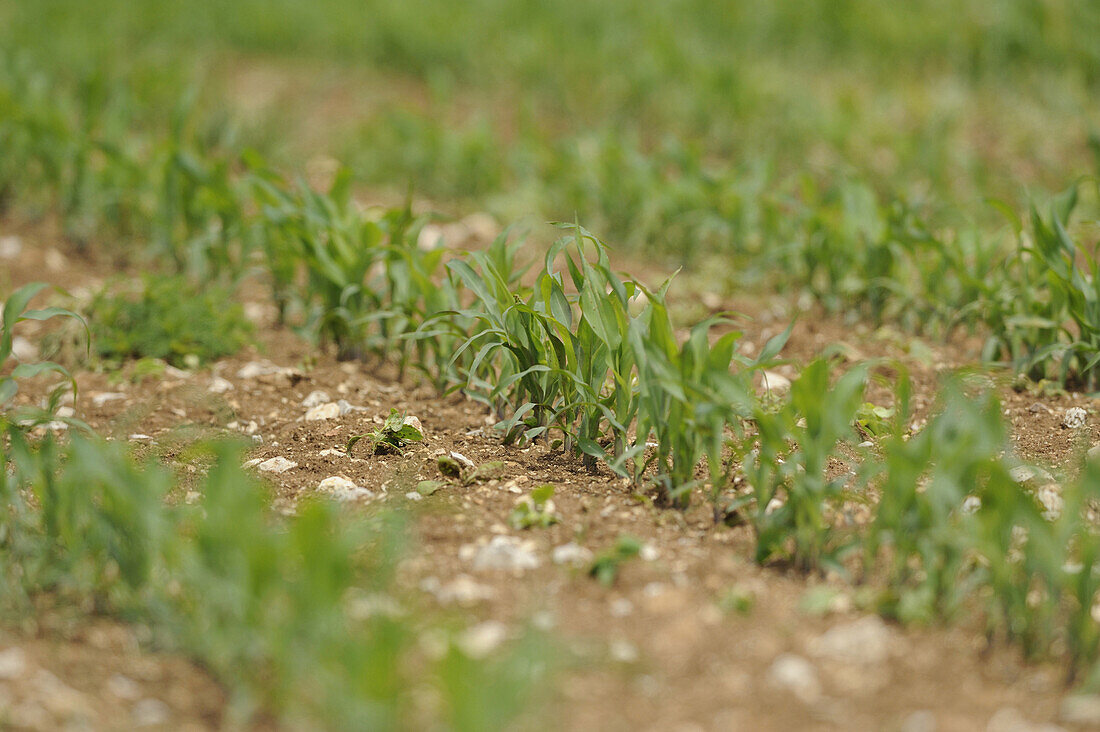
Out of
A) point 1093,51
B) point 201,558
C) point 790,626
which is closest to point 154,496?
point 201,558

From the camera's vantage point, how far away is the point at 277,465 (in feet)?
8.96

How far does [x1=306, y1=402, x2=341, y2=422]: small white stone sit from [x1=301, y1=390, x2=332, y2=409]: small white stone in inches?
3.5

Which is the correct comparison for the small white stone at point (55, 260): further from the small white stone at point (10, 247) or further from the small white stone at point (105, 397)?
the small white stone at point (105, 397)

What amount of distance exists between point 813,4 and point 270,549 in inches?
253

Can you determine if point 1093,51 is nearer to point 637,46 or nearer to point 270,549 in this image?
point 637,46

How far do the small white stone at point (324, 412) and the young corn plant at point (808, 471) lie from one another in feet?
4.41

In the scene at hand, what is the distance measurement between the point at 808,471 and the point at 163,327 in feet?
7.63

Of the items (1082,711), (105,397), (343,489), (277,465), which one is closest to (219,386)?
(105,397)

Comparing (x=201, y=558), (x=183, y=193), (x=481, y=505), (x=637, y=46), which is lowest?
(x=481, y=505)

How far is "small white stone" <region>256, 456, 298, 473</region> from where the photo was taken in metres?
2.72

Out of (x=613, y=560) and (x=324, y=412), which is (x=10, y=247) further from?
(x=613, y=560)

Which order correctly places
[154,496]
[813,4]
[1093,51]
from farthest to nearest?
[813,4] < [1093,51] < [154,496]

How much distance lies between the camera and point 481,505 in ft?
8.09

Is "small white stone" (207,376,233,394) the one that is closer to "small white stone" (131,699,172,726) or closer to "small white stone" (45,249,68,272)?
"small white stone" (45,249,68,272)
